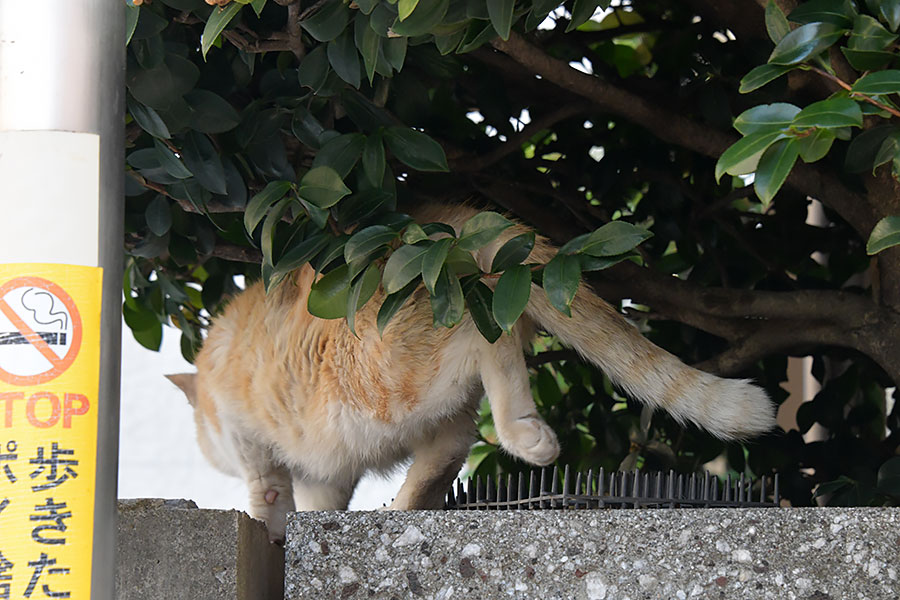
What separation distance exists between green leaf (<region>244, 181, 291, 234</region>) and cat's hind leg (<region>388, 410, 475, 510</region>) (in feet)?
3.23

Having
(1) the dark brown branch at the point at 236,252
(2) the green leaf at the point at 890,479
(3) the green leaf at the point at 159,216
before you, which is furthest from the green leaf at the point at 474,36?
(2) the green leaf at the point at 890,479

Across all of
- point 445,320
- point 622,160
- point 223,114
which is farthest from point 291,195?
point 622,160

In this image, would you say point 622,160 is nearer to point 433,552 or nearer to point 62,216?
point 433,552

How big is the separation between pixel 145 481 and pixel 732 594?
4.64 metres

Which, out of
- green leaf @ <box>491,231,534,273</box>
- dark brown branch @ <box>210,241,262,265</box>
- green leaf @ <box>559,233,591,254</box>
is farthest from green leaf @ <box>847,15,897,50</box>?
dark brown branch @ <box>210,241,262,265</box>

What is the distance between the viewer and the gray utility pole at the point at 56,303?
0.89 meters

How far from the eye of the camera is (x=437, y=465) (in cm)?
251

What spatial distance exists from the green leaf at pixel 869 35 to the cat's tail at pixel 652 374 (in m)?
0.75

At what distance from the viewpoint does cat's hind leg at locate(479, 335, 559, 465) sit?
2057mm

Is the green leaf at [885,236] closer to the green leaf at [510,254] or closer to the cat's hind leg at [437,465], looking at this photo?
the green leaf at [510,254]

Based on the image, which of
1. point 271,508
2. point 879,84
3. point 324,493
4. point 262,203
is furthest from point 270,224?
point 324,493

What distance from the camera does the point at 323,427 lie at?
7.68 ft

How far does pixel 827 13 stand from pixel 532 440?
3.32 feet

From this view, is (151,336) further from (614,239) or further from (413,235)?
(614,239)
